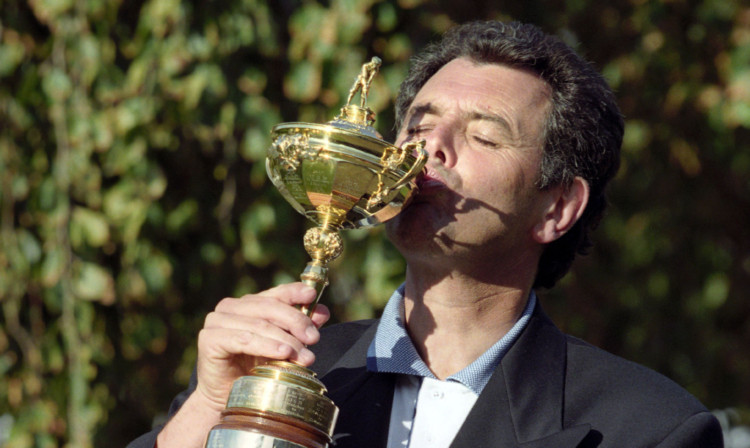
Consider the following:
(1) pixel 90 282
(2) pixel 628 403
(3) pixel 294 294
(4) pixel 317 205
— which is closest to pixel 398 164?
(4) pixel 317 205

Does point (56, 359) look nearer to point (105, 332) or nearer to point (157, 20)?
point (105, 332)

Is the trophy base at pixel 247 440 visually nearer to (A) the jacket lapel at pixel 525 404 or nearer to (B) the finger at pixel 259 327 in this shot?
(B) the finger at pixel 259 327

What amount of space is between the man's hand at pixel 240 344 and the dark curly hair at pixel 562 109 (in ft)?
2.44

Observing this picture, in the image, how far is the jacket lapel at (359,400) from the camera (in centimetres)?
194

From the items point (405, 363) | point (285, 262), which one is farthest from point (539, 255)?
point (285, 262)

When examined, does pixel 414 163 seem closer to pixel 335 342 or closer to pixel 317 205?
pixel 317 205

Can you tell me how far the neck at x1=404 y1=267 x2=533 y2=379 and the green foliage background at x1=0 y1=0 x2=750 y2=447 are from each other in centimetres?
141

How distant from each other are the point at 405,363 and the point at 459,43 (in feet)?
2.53

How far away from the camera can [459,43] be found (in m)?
2.43

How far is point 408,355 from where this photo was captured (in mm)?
2045

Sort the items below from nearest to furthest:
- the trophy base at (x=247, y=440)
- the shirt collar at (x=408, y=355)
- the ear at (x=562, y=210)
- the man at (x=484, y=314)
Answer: the trophy base at (x=247, y=440) < the man at (x=484, y=314) < the shirt collar at (x=408, y=355) < the ear at (x=562, y=210)

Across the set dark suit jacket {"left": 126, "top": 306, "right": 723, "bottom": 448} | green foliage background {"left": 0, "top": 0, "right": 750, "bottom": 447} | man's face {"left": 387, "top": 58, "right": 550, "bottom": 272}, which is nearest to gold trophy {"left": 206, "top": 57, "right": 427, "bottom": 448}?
man's face {"left": 387, "top": 58, "right": 550, "bottom": 272}

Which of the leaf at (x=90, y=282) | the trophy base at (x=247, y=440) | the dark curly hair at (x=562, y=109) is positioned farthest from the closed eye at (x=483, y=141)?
the leaf at (x=90, y=282)

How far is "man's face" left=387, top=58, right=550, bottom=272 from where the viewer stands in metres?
2.04
